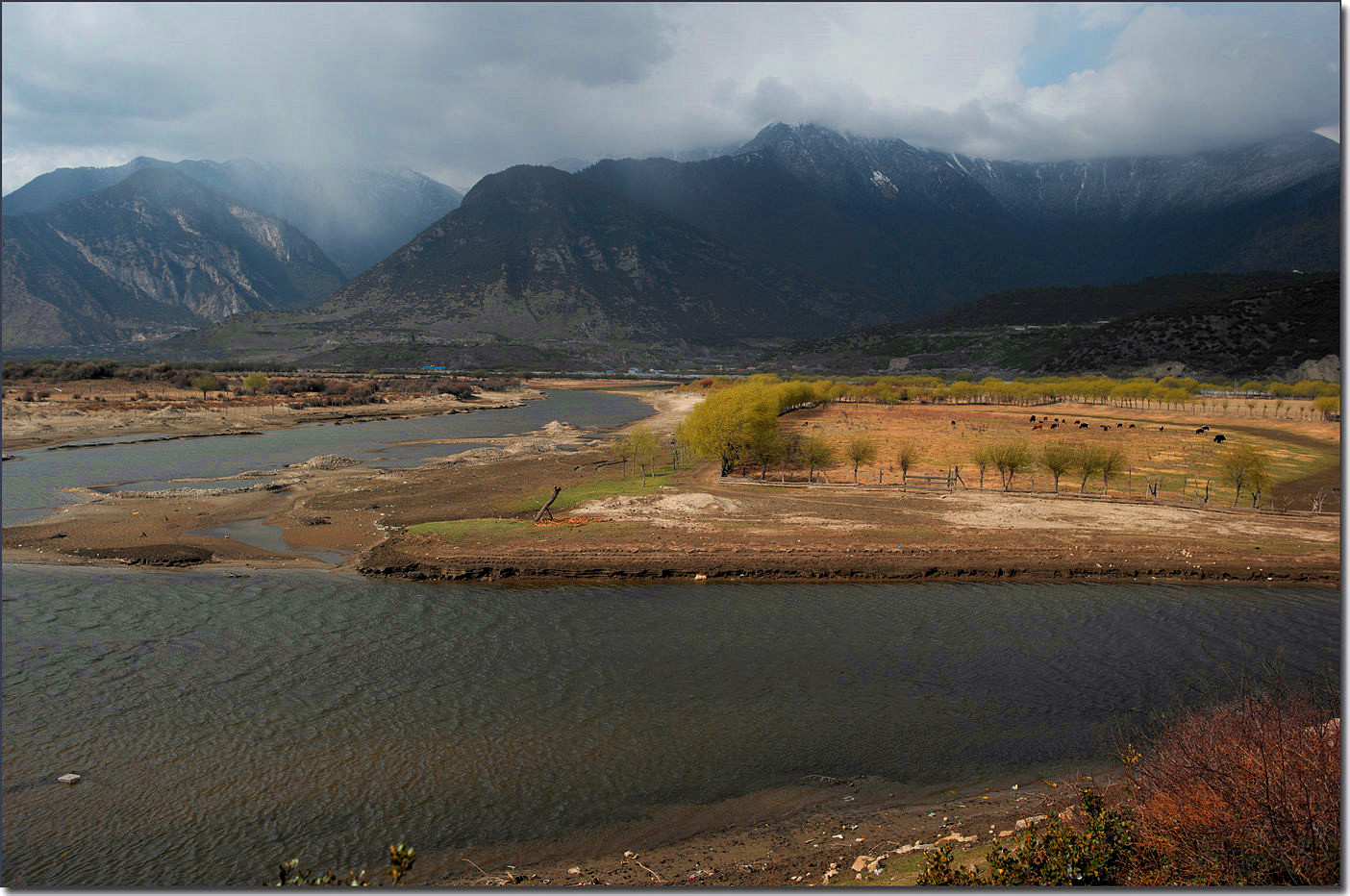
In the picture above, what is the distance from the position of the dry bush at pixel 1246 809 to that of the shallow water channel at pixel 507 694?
8875mm

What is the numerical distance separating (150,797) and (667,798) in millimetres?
12103

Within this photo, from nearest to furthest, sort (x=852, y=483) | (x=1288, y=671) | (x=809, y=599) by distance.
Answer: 1. (x=1288, y=671)
2. (x=809, y=599)
3. (x=852, y=483)

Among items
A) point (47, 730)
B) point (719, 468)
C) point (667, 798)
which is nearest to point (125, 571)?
point (47, 730)

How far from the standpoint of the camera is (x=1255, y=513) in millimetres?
45750

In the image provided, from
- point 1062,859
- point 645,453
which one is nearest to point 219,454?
point 645,453

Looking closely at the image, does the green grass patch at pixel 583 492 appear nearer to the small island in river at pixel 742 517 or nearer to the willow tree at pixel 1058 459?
the small island in river at pixel 742 517

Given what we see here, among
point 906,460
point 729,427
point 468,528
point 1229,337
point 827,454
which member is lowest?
point 468,528

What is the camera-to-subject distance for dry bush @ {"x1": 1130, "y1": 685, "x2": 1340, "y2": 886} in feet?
28.0

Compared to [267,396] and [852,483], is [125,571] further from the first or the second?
[267,396]

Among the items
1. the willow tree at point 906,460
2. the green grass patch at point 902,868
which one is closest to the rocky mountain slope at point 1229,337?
the willow tree at point 906,460

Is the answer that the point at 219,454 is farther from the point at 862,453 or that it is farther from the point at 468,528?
the point at 862,453

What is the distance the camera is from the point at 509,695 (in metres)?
23.3

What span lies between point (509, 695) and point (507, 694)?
98mm

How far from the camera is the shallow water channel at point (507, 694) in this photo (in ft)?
55.4
